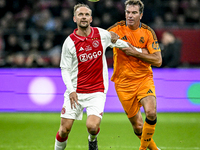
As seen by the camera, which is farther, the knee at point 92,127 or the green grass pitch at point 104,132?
the green grass pitch at point 104,132

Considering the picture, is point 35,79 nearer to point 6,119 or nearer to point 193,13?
point 6,119

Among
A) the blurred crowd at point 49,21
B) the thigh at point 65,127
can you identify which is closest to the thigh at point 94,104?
the thigh at point 65,127

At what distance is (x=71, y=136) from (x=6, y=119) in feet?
8.91

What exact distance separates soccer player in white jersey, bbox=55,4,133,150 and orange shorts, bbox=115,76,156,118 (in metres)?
0.48

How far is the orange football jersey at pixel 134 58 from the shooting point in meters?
5.48

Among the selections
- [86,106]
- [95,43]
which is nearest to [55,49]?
[95,43]

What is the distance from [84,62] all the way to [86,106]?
634 millimetres

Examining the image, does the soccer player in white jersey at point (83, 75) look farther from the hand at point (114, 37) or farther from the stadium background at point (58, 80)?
the stadium background at point (58, 80)

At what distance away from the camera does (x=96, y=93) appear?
502 cm

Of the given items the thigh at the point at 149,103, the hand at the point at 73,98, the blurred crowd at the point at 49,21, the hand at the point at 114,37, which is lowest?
the blurred crowd at the point at 49,21

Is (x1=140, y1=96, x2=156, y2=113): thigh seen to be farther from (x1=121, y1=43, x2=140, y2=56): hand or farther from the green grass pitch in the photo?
the green grass pitch

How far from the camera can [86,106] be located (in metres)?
4.99

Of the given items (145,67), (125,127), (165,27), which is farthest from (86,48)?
(165,27)

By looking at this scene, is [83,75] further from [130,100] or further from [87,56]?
[130,100]
